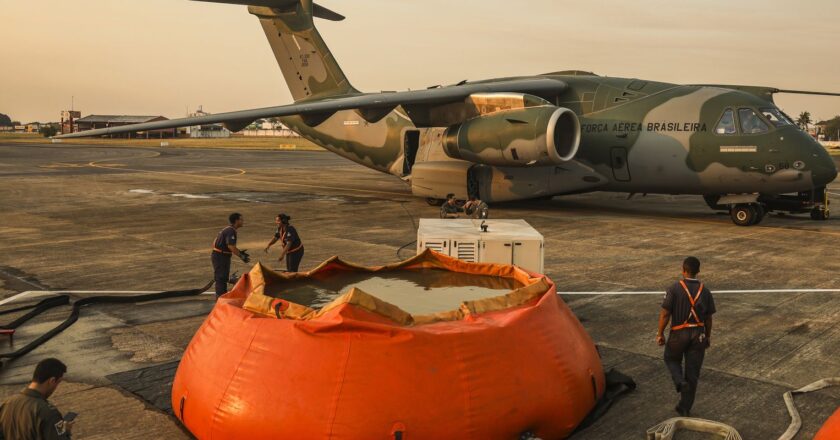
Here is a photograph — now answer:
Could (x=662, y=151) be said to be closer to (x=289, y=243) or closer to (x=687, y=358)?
(x=289, y=243)

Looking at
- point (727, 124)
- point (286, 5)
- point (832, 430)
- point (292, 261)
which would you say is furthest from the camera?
point (286, 5)

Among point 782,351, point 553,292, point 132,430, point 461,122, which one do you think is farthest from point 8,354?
point 461,122

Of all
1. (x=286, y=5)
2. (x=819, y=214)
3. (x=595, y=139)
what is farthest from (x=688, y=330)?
(x=286, y=5)

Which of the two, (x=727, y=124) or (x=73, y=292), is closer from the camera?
(x=73, y=292)

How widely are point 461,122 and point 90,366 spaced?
16108mm

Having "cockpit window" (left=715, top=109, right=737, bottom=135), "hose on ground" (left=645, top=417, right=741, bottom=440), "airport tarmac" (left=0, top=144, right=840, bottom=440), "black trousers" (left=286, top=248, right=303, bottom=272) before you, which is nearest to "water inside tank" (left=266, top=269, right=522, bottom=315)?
"airport tarmac" (left=0, top=144, right=840, bottom=440)

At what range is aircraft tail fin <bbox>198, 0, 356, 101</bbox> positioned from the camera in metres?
28.0

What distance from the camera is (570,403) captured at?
6.43 metres

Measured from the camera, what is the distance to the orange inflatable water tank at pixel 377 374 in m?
5.64

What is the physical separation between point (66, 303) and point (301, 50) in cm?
1966

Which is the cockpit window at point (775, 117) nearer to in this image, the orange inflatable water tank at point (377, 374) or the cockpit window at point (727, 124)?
the cockpit window at point (727, 124)

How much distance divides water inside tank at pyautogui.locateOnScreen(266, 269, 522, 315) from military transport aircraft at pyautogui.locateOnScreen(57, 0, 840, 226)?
11.9 metres

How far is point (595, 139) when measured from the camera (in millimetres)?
21734

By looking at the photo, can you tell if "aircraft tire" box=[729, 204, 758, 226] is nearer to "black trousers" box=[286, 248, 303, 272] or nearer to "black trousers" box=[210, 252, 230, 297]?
"black trousers" box=[286, 248, 303, 272]
